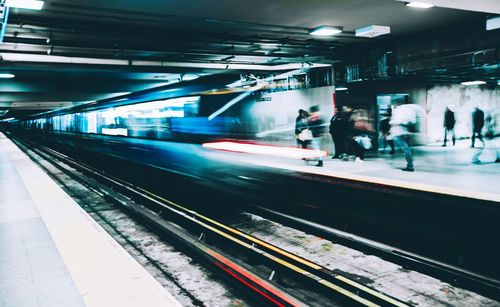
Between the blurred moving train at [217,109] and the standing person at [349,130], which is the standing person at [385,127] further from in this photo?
the blurred moving train at [217,109]

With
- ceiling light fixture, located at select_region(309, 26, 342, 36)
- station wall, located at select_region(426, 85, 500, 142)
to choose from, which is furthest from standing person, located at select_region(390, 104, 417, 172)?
station wall, located at select_region(426, 85, 500, 142)

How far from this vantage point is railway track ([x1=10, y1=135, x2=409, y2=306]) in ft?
13.3

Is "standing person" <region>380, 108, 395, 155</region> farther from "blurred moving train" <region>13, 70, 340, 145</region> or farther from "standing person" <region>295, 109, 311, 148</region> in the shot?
"standing person" <region>295, 109, 311, 148</region>

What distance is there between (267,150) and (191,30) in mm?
4715

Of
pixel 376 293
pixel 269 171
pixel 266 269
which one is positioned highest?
pixel 269 171

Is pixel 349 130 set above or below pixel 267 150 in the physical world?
above

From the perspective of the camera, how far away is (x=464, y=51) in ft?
35.9

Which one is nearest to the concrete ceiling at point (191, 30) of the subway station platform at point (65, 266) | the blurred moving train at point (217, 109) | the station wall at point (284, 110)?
the blurred moving train at point (217, 109)

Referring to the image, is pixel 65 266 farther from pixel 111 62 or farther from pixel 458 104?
pixel 458 104

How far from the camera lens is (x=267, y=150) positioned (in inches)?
520

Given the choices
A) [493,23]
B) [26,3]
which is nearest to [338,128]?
[493,23]

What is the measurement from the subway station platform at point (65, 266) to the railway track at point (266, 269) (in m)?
1.09

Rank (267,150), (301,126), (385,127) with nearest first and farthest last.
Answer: (267,150), (301,126), (385,127)

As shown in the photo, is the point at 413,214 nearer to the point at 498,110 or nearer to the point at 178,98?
the point at 178,98
